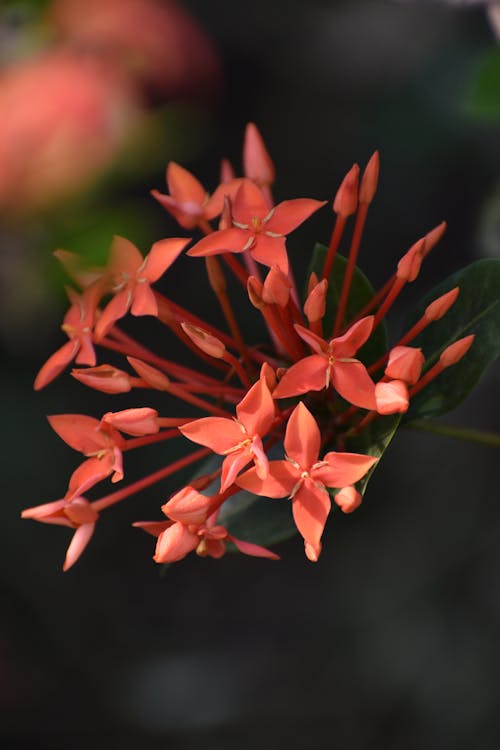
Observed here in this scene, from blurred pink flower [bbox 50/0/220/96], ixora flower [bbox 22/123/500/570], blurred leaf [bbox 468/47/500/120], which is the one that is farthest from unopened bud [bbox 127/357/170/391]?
blurred pink flower [bbox 50/0/220/96]

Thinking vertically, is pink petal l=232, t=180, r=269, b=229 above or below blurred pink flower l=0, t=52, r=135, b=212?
above

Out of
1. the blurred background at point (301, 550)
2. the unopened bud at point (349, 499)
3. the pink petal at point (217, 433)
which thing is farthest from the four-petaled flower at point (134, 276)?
the blurred background at point (301, 550)

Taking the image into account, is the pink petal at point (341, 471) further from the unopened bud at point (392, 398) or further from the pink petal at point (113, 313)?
the pink petal at point (113, 313)

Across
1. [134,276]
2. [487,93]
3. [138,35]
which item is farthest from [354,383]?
[138,35]

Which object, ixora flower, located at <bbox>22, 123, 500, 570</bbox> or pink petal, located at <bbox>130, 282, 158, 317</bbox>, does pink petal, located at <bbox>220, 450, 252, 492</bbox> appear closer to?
ixora flower, located at <bbox>22, 123, 500, 570</bbox>

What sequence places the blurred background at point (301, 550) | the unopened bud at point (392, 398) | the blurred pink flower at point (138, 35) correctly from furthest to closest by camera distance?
the blurred background at point (301, 550)
the blurred pink flower at point (138, 35)
the unopened bud at point (392, 398)

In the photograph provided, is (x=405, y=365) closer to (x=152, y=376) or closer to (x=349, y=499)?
(x=349, y=499)

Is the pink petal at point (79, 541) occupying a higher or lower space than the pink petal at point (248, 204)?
lower
